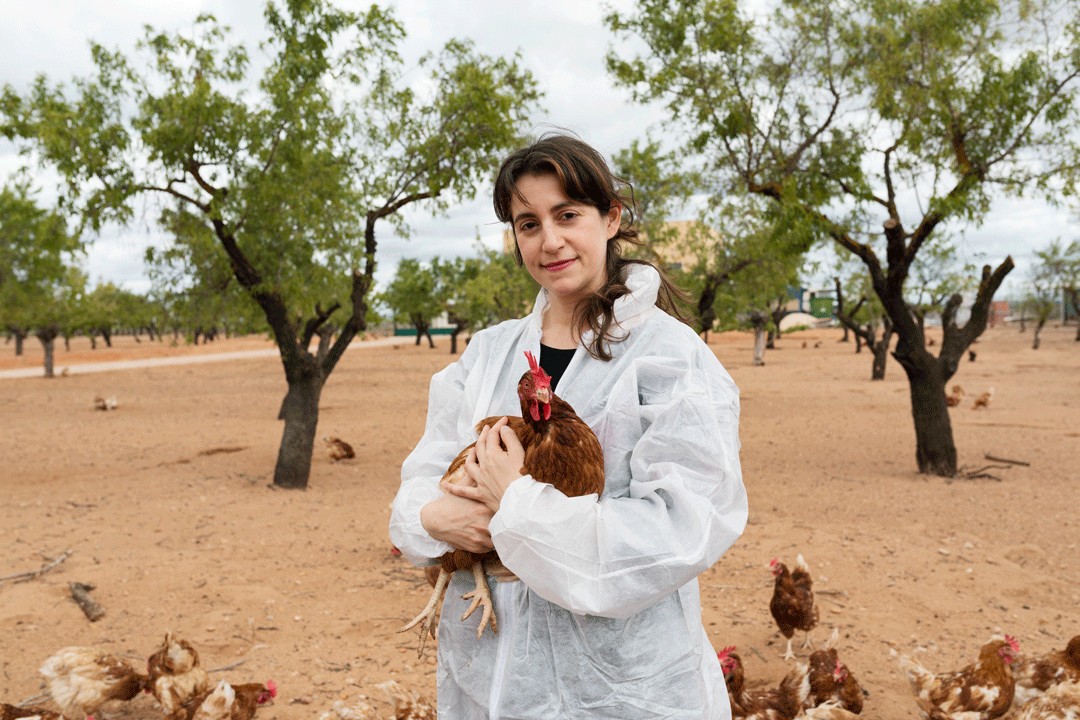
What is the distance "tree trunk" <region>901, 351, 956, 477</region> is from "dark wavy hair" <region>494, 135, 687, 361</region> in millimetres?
8775

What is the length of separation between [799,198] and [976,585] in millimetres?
4955

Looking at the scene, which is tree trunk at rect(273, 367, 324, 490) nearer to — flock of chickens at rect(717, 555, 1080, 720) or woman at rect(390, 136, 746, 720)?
flock of chickens at rect(717, 555, 1080, 720)

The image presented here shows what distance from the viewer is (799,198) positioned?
917cm

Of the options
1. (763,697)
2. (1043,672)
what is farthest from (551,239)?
(1043,672)

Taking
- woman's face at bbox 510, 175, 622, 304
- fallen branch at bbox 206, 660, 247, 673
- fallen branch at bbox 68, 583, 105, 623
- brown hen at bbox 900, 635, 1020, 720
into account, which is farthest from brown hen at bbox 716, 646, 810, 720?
fallen branch at bbox 68, 583, 105, 623

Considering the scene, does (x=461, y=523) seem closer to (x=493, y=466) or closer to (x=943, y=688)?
(x=493, y=466)

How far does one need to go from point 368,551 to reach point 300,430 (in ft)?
9.97

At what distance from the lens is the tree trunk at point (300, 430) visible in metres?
9.34

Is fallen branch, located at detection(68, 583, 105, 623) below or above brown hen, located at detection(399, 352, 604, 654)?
below

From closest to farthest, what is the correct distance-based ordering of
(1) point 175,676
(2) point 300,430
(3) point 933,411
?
(1) point 175,676 → (2) point 300,430 → (3) point 933,411

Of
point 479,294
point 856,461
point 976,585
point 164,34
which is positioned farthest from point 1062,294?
point 164,34

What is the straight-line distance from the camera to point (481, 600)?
175 centimetres

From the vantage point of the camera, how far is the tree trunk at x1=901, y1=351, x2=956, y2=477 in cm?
949

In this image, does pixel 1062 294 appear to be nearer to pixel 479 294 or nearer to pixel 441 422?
pixel 479 294
